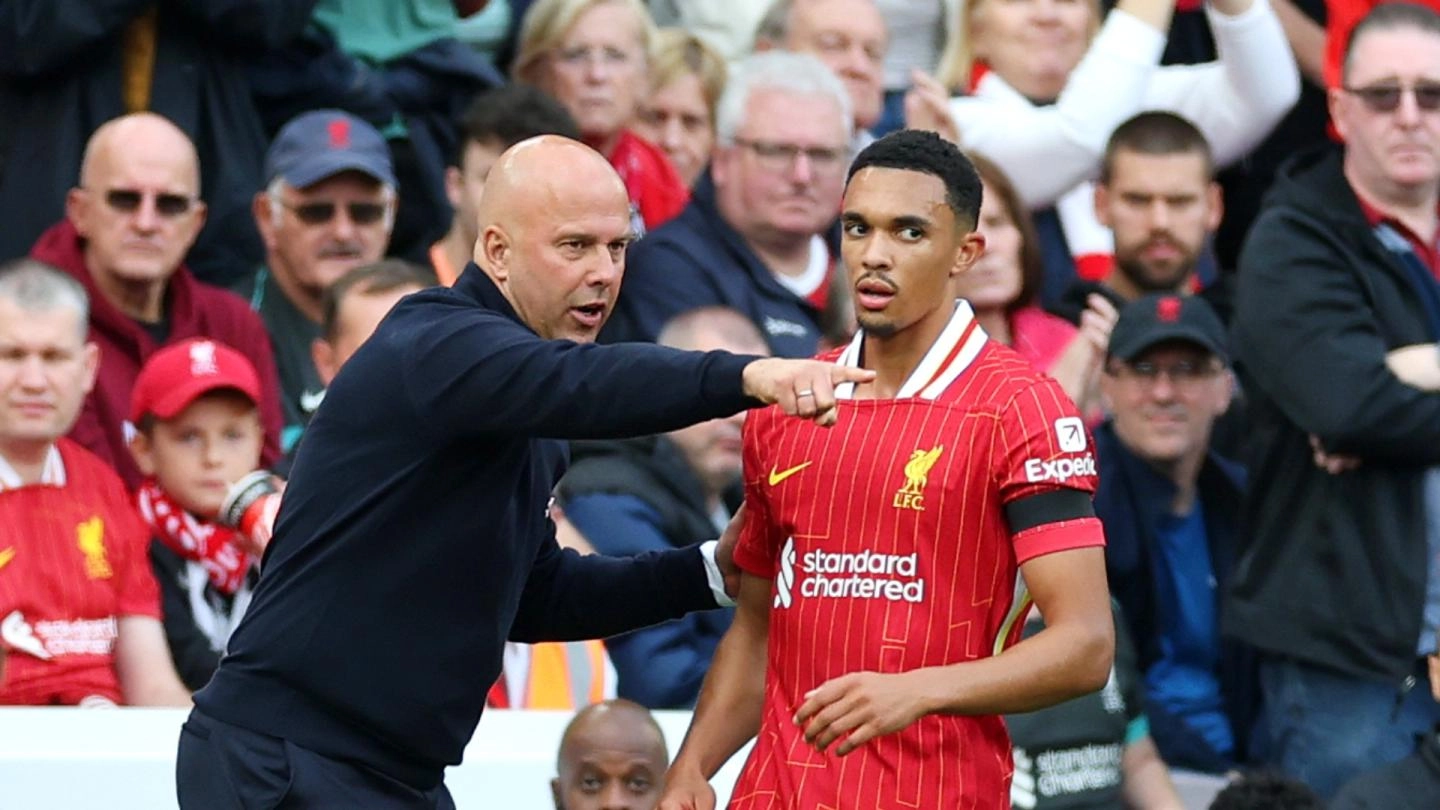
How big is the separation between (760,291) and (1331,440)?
6.29ft

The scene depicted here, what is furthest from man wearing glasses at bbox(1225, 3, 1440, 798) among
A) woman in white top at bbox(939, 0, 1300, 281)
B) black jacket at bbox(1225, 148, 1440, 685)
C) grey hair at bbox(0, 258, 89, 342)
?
grey hair at bbox(0, 258, 89, 342)

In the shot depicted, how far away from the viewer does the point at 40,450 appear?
695 cm

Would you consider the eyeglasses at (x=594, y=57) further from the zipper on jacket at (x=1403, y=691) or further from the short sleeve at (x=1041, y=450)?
the short sleeve at (x=1041, y=450)

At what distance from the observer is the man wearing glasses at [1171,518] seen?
7.70 m

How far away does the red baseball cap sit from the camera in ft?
23.8

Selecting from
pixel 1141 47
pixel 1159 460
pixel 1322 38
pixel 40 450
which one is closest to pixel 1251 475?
pixel 1159 460

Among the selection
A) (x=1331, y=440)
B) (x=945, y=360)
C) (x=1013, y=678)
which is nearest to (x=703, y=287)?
(x=1331, y=440)

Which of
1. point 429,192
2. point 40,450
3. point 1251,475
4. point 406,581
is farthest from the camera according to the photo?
point 429,192

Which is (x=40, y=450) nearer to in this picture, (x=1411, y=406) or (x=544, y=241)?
(x=544, y=241)

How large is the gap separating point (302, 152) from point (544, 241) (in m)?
3.23

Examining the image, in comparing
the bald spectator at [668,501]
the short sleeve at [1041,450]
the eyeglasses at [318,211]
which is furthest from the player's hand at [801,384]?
the eyeglasses at [318,211]

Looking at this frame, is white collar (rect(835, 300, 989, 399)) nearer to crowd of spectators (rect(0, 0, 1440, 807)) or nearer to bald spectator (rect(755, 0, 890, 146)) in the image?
crowd of spectators (rect(0, 0, 1440, 807))

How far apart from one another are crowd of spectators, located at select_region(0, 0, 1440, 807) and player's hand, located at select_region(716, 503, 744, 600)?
3.34 feet

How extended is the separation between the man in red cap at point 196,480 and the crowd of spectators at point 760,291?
0.4 inches
